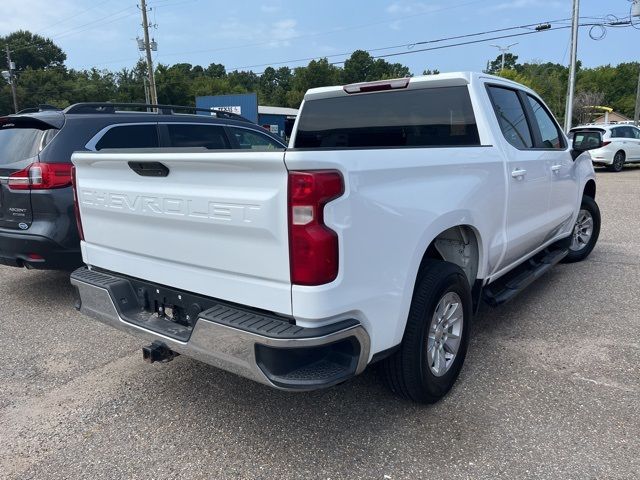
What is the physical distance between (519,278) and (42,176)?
4245 mm

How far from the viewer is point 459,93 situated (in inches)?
147

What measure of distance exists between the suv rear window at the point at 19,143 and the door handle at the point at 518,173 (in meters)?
4.02

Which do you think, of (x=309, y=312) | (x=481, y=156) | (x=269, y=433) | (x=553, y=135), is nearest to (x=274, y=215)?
(x=309, y=312)

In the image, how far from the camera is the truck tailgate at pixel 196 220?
7.05 ft

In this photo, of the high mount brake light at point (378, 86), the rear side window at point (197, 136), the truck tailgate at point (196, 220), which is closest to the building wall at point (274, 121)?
the rear side window at point (197, 136)

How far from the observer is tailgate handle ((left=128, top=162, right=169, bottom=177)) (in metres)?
2.54

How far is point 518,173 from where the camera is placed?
3713 millimetres

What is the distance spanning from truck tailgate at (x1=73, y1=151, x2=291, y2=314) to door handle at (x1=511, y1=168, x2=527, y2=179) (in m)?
2.25

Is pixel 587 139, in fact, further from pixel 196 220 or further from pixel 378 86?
pixel 196 220

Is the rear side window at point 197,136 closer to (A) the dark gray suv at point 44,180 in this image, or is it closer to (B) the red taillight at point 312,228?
(A) the dark gray suv at point 44,180

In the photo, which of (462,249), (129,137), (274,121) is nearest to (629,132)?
(462,249)

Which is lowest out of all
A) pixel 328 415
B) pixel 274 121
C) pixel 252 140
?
pixel 328 415

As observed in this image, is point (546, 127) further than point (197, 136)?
No

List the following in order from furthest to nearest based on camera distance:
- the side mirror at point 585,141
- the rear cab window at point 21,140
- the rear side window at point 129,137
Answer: the side mirror at point 585,141, the rear side window at point 129,137, the rear cab window at point 21,140
